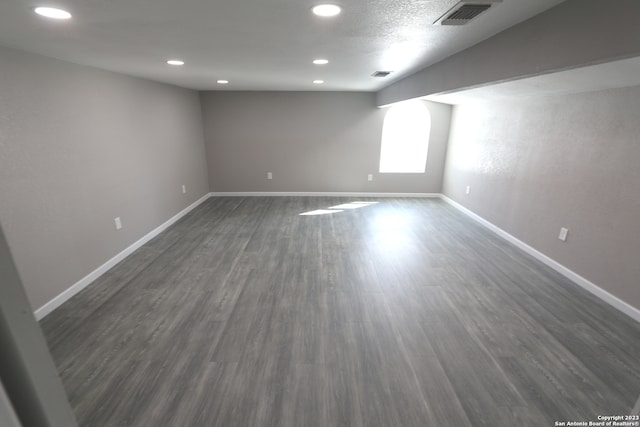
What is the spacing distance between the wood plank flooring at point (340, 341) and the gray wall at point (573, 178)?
0.34 m

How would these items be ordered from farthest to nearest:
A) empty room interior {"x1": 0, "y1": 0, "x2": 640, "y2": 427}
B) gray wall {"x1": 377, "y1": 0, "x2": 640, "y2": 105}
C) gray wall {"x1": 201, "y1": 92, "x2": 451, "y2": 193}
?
gray wall {"x1": 201, "y1": 92, "x2": 451, "y2": 193} → empty room interior {"x1": 0, "y1": 0, "x2": 640, "y2": 427} → gray wall {"x1": 377, "y1": 0, "x2": 640, "y2": 105}

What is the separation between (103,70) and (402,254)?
3876 mm

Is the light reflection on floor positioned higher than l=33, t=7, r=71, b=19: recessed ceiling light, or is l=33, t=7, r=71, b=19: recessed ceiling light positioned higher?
l=33, t=7, r=71, b=19: recessed ceiling light

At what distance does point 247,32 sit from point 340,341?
2.17m

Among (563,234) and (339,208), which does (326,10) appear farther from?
(339,208)

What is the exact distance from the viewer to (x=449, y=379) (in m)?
1.92

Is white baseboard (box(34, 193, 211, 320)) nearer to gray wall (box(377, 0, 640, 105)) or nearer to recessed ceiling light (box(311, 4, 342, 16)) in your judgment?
recessed ceiling light (box(311, 4, 342, 16))

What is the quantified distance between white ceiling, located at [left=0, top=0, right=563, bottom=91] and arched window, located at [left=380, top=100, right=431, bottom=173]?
10.9 ft

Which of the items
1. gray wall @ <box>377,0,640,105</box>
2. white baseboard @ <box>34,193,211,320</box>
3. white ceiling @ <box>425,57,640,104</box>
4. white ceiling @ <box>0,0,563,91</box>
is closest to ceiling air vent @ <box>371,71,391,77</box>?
white ceiling @ <box>0,0,563,91</box>

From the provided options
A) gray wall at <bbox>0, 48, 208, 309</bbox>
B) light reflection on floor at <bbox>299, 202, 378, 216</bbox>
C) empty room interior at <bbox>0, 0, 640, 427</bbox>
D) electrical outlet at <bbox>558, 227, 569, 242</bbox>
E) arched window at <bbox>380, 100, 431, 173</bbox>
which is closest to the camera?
empty room interior at <bbox>0, 0, 640, 427</bbox>

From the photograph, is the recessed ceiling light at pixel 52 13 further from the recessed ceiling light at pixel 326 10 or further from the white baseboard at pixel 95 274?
the white baseboard at pixel 95 274

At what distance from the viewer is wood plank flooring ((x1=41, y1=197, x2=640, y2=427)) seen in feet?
5.69

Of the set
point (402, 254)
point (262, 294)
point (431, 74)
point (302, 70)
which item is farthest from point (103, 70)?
point (402, 254)

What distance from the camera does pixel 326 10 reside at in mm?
1459
